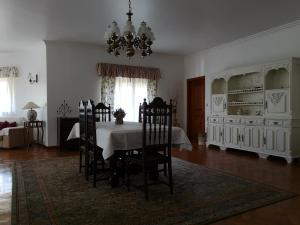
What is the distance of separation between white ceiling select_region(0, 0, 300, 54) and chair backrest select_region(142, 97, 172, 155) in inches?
73.9

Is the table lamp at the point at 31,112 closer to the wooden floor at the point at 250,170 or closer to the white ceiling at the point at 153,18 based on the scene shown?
the wooden floor at the point at 250,170

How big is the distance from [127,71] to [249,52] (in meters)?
3.15

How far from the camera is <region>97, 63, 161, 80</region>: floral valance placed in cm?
671

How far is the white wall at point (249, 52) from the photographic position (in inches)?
198

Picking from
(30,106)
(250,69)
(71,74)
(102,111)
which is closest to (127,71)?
(71,74)

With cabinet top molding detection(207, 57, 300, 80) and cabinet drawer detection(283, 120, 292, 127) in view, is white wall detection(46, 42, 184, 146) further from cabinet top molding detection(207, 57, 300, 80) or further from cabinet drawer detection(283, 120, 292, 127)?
cabinet drawer detection(283, 120, 292, 127)

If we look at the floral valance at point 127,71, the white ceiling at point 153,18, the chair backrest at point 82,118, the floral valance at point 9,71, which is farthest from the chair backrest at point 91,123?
the floral valance at point 9,71

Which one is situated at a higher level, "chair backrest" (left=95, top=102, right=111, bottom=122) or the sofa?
"chair backrest" (left=95, top=102, right=111, bottom=122)

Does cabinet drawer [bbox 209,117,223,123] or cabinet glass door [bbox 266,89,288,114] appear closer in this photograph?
cabinet glass door [bbox 266,89,288,114]

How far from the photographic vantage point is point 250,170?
416cm

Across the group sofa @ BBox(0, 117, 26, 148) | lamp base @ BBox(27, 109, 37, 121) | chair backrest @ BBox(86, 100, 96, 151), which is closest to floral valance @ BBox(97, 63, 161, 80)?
lamp base @ BBox(27, 109, 37, 121)

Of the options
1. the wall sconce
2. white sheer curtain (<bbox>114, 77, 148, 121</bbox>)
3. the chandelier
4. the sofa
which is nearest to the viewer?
the chandelier

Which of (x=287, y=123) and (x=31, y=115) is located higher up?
(x=31, y=115)

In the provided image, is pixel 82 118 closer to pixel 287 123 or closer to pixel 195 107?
pixel 287 123
